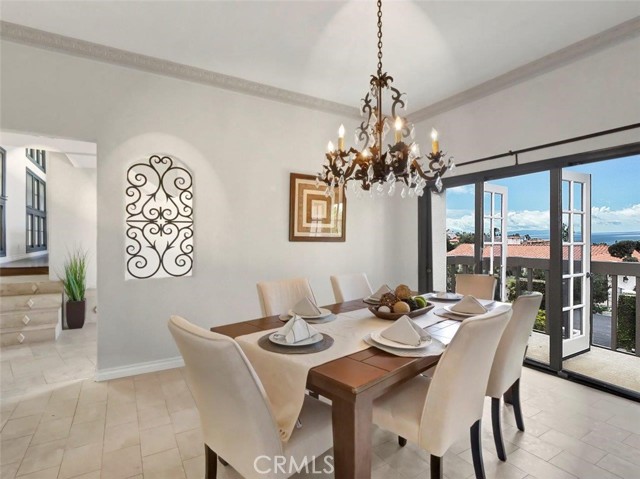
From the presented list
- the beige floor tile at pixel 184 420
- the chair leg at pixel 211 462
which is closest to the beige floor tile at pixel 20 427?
the beige floor tile at pixel 184 420

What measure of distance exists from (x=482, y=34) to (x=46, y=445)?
4152 millimetres

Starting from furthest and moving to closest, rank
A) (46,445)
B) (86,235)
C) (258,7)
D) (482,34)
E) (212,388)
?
(86,235), (482,34), (258,7), (46,445), (212,388)

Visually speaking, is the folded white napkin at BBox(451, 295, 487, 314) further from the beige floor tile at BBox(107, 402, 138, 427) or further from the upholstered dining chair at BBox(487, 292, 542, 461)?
the beige floor tile at BBox(107, 402, 138, 427)

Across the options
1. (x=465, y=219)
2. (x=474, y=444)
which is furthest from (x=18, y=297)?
(x=465, y=219)

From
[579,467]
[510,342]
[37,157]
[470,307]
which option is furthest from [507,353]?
[37,157]

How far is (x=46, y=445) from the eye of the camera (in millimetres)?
2057

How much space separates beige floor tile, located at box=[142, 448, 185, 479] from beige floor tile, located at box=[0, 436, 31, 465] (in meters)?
0.73

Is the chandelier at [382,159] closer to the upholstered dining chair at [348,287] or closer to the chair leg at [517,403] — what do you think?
the upholstered dining chair at [348,287]

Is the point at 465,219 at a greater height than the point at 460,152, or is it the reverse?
the point at 460,152

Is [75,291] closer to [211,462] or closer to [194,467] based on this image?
[194,467]

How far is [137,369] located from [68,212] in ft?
10.0

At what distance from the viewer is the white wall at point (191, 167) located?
284cm

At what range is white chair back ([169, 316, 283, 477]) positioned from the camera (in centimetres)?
→ 113

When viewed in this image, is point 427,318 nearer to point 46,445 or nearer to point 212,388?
point 212,388
